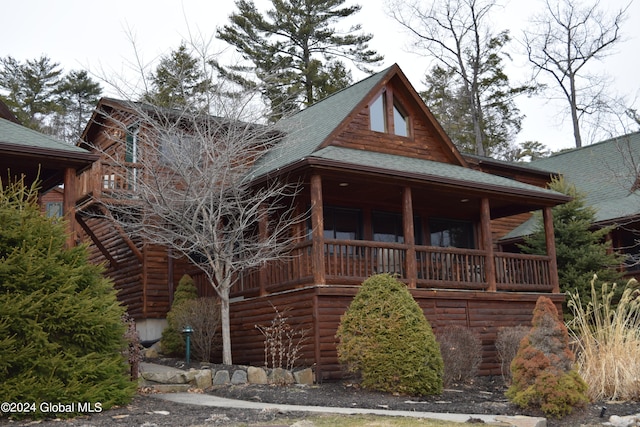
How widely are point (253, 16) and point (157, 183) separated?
70.5 feet

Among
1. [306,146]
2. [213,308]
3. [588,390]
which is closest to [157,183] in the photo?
[213,308]

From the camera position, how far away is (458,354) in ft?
42.5

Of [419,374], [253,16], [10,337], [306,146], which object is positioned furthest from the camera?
[253,16]

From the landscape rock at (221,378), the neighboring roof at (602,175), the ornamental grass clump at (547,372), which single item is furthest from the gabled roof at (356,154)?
the ornamental grass clump at (547,372)

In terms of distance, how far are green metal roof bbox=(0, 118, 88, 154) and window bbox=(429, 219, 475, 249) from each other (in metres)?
9.90

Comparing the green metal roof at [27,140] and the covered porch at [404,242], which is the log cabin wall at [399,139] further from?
the green metal roof at [27,140]

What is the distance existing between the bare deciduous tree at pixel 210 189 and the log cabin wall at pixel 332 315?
98cm

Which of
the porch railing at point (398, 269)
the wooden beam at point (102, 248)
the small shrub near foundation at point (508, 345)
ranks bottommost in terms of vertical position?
the small shrub near foundation at point (508, 345)

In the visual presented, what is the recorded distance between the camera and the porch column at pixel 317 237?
13.2 metres

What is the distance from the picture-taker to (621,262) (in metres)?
18.6

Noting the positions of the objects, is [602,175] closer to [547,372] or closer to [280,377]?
[280,377]

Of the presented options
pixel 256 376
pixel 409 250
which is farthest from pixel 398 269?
pixel 256 376

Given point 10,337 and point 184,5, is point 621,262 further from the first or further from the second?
point 10,337

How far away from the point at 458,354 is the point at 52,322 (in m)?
7.35
